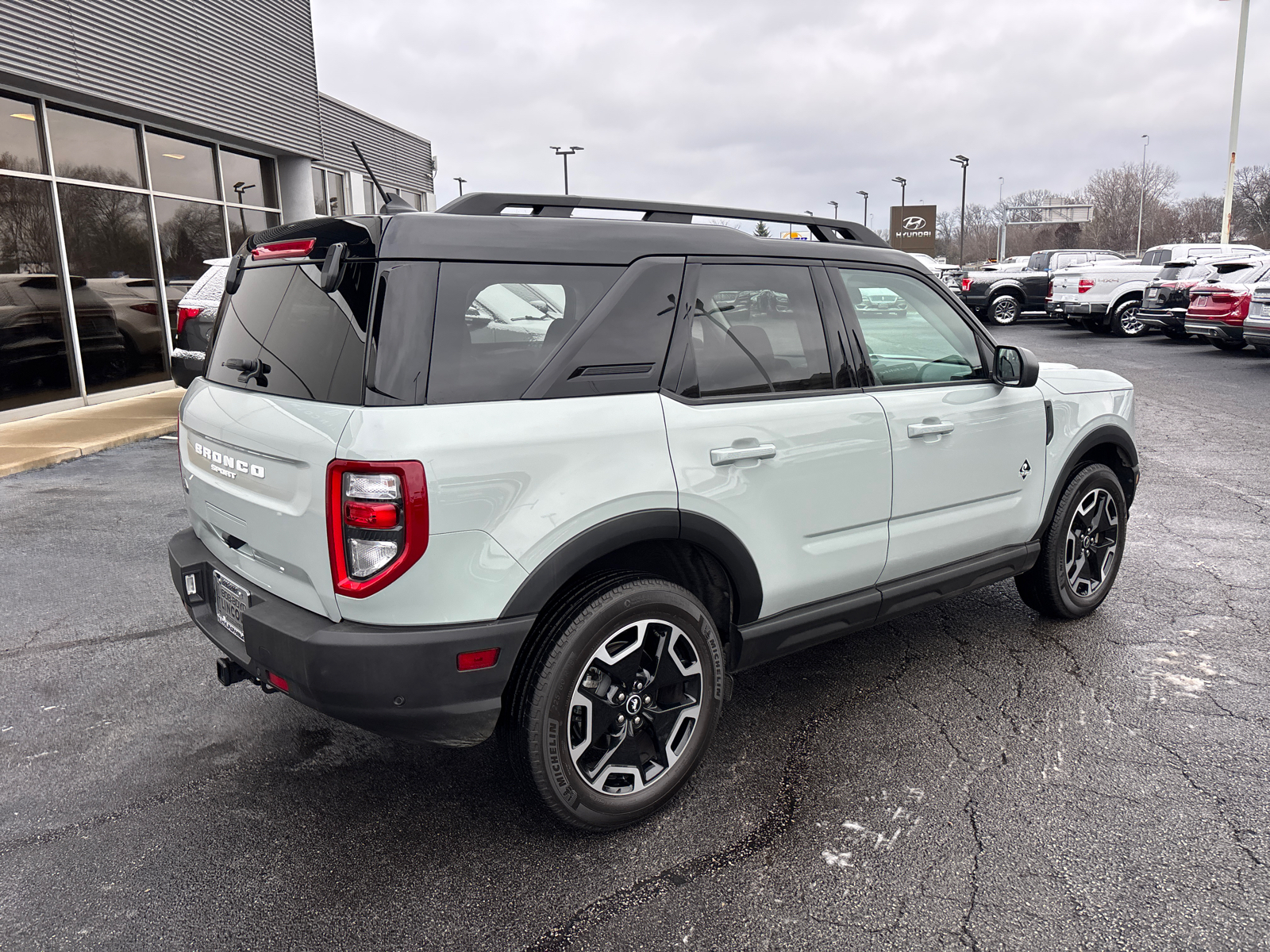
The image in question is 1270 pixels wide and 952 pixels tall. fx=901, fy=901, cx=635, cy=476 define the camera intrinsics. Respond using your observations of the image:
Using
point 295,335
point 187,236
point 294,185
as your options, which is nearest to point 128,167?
point 187,236

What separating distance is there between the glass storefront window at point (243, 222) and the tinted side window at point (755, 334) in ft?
45.0

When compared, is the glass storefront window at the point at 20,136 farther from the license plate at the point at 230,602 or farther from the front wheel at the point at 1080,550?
the front wheel at the point at 1080,550

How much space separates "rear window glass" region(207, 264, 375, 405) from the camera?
243 cm

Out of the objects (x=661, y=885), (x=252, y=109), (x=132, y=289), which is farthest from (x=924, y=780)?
(x=252, y=109)

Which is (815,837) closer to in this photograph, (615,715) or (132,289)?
(615,715)

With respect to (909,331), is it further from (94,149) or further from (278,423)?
(94,149)

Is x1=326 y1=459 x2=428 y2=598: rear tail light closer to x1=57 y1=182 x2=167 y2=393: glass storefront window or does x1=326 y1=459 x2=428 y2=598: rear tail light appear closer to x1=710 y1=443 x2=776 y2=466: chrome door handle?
x1=710 y1=443 x2=776 y2=466: chrome door handle

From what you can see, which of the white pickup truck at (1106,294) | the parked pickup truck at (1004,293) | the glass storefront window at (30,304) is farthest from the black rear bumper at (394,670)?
the parked pickup truck at (1004,293)

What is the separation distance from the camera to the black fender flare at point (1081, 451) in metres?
4.09

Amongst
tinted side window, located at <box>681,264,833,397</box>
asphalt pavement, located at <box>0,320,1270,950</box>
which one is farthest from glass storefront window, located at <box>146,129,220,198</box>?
tinted side window, located at <box>681,264,833,397</box>

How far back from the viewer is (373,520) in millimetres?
2289

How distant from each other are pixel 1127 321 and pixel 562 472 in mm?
21371

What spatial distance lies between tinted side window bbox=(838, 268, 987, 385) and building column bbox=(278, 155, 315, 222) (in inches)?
617

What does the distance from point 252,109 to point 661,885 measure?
1580 cm
